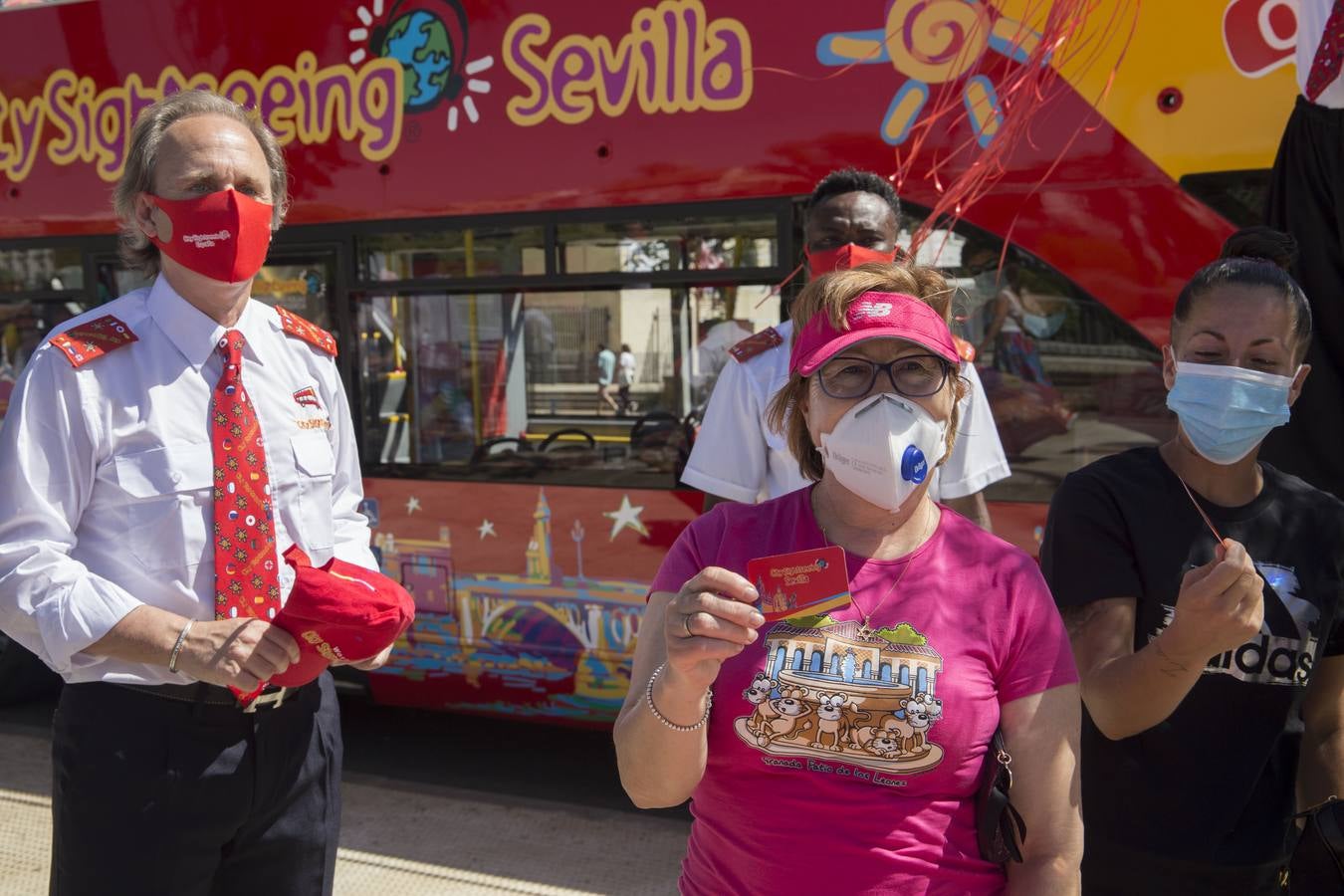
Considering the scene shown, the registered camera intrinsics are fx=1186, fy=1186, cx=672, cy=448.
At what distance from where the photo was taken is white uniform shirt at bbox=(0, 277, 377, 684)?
1908 mm

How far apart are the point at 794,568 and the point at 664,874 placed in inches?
108

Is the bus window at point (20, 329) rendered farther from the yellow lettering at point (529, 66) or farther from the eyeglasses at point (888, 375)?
the eyeglasses at point (888, 375)

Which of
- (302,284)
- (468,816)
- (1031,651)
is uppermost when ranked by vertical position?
(302,284)

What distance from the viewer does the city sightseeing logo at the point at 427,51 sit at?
4.53m

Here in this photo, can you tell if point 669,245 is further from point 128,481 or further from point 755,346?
point 128,481

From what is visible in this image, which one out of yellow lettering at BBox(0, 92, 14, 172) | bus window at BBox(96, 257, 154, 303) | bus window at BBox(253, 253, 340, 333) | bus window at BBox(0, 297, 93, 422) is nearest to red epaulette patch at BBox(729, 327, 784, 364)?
bus window at BBox(253, 253, 340, 333)

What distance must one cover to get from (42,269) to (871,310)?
500 centimetres

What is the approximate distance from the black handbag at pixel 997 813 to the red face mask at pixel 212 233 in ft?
4.88

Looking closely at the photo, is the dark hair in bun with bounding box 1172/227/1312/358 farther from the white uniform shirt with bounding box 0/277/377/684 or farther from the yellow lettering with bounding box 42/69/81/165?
the yellow lettering with bounding box 42/69/81/165

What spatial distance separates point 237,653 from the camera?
75.7 inches

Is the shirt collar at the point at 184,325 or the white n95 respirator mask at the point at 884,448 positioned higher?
the shirt collar at the point at 184,325

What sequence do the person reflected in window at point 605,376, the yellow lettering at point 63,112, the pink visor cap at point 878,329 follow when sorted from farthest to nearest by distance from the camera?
1. the yellow lettering at point 63,112
2. the person reflected in window at point 605,376
3. the pink visor cap at point 878,329

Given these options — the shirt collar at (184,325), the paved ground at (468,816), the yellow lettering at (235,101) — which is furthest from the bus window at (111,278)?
the shirt collar at (184,325)

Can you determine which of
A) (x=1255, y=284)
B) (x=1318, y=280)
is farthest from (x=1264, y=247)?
(x=1318, y=280)
